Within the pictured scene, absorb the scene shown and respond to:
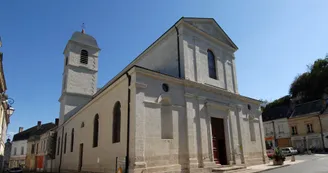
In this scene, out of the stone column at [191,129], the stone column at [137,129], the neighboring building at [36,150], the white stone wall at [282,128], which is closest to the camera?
the stone column at [137,129]

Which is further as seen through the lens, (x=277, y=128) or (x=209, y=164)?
(x=277, y=128)

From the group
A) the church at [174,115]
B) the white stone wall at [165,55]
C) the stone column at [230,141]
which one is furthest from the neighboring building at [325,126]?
the white stone wall at [165,55]

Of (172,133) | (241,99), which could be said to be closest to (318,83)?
(241,99)

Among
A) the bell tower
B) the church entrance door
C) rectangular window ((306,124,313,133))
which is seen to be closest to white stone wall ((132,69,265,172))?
the church entrance door

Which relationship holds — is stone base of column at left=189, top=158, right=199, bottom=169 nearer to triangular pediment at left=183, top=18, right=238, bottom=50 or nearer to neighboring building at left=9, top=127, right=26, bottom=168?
triangular pediment at left=183, top=18, right=238, bottom=50

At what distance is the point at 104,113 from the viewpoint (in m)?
14.3

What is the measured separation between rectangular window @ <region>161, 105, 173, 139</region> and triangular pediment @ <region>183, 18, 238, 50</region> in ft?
21.1

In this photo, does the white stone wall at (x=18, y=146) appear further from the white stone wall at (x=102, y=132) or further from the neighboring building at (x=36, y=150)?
the white stone wall at (x=102, y=132)

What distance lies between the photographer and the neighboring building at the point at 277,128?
39062 millimetres

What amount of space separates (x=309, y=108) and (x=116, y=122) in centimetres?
3572

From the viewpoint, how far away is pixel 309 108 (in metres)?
37.1

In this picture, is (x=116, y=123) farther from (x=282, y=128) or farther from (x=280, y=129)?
(x=280, y=129)

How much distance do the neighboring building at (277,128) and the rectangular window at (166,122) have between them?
33712 mm

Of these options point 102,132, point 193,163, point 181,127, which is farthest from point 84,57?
point 193,163
